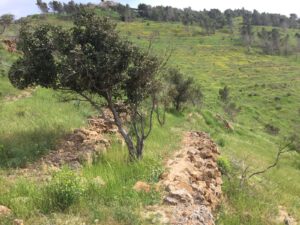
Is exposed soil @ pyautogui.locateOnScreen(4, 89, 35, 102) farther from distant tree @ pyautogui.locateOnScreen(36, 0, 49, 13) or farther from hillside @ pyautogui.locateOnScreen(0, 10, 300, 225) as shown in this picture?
distant tree @ pyautogui.locateOnScreen(36, 0, 49, 13)

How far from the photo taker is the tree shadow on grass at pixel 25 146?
1116 centimetres

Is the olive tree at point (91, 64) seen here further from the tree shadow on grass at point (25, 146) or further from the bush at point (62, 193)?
the bush at point (62, 193)

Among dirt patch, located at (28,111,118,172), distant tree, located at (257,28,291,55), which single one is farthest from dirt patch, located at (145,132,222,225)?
distant tree, located at (257,28,291,55)

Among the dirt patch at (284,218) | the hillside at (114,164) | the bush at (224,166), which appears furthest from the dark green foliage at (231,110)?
the dirt patch at (284,218)

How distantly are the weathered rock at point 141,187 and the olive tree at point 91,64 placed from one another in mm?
2831

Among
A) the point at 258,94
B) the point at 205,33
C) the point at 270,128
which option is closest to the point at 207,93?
the point at 258,94

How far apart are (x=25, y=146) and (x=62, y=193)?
16.3 feet

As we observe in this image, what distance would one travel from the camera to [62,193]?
301 inches

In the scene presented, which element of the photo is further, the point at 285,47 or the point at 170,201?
the point at 285,47

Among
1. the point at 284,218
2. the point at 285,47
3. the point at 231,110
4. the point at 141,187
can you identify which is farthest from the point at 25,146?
the point at 285,47

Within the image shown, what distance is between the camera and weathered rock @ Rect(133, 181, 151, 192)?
8.76m

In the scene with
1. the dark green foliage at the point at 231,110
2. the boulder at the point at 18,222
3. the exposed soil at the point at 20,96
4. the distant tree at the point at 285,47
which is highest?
the boulder at the point at 18,222

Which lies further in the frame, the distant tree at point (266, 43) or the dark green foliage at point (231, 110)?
the distant tree at point (266, 43)

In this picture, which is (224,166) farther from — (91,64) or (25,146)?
(25,146)
